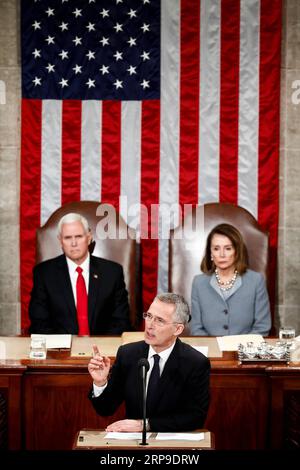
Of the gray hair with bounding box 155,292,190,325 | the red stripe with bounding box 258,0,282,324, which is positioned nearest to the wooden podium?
the gray hair with bounding box 155,292,190,325

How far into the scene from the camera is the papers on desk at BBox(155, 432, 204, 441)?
358 centimetres

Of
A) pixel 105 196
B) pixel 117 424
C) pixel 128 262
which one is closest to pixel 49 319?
pixel 128 262

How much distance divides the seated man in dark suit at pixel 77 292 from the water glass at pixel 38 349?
1.12 meters

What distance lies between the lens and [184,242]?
6566 millimetres

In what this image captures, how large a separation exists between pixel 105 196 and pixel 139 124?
64cm

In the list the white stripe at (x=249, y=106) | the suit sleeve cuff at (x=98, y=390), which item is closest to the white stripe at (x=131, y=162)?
the white stripe at (x=249, y=106)

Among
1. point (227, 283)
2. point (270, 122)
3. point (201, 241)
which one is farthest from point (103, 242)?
point (270, 122)

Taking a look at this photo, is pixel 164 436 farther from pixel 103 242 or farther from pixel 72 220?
pixel 103 242

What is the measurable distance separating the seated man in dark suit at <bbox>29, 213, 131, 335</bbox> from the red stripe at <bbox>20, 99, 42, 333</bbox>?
89cm

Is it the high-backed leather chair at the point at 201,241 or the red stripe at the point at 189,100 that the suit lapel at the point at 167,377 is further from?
the red stripe at the point at 189,100

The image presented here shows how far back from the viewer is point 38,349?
475cm

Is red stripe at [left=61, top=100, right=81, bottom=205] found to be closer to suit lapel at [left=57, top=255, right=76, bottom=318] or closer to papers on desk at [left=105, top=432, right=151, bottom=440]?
suit lapel at [left=57, top=255, right=76, bottom=318]

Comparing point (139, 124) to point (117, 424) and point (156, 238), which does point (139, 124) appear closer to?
point (156, 238)

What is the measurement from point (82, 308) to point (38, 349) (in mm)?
1329
